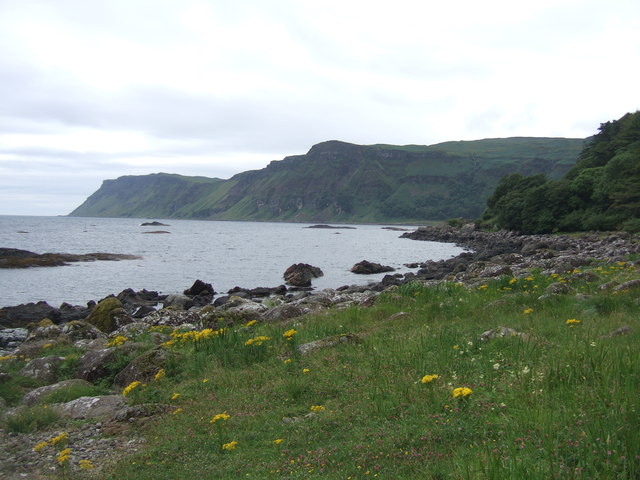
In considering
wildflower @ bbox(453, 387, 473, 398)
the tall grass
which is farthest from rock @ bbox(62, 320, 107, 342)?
wildflower @ bbox(453, 387, 473, 398)

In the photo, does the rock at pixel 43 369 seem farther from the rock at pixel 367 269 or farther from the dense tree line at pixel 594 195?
the dense tree line at pixel 594 195

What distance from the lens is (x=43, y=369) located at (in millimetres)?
11727

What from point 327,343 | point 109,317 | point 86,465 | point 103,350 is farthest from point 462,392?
point 109,317

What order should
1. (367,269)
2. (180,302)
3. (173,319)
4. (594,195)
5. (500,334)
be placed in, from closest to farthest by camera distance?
1. (500,334)
2. (173,319)
3. (180,302)
4. (367,269)
5. (594,195)

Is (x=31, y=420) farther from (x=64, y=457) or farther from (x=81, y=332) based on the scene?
(x=81, y=332)

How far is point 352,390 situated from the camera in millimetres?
7129

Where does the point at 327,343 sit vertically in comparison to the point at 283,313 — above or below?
above

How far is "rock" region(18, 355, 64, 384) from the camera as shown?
11492 millimetres

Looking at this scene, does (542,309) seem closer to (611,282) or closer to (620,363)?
(611,282)

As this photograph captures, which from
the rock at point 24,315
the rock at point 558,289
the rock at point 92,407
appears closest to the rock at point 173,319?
the rock at point 24,315

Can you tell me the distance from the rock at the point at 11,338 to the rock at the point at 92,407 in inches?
461

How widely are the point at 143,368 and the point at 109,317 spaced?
42.2ft

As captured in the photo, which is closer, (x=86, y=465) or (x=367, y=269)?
(x=86, y=465)

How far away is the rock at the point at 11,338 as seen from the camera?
64.6 ft
